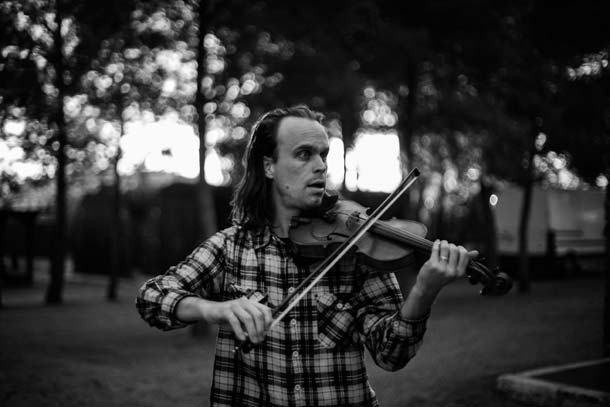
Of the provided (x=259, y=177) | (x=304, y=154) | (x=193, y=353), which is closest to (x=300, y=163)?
(x=304, y=154)

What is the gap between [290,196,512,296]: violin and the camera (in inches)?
88.8

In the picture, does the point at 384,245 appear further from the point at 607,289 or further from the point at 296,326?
the point at 607,289

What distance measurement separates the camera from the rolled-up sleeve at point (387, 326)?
1.92m

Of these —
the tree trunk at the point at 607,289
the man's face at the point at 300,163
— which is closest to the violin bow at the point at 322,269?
the man's face at the point at 300,163

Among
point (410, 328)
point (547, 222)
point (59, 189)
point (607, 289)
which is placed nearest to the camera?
point (410, 328)

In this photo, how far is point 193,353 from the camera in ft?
29.5

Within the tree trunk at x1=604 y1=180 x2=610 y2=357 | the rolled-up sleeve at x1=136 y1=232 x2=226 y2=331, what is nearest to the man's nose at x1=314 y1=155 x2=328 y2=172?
the rolled-up sleeve at x1=136 y1=232 x2=226 y2=331

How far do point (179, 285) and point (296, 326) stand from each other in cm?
46

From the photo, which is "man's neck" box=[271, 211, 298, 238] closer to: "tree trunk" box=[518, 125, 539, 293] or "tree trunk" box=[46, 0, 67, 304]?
"tree trunk" box=[46, 0, 67, 304]

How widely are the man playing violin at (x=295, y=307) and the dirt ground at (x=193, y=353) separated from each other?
4.00 m

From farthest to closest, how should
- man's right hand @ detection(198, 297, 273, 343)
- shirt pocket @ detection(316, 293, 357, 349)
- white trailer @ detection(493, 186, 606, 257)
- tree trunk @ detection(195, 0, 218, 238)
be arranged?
white trailer @ detection(493, 186, 606, 257)
tree trunk @ detection(195, 0, 218, 238)
shirt pocket @ detection(316, 293, 357, 349)
man's right hand @ detection(198, 297, 273, 343)

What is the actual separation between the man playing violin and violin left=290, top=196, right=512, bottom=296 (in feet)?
0.16

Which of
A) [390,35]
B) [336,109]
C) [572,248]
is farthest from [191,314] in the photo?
[572,248]

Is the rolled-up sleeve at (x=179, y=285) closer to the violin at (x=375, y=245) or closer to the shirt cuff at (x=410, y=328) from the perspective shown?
the violin at (x=375, y=245)
